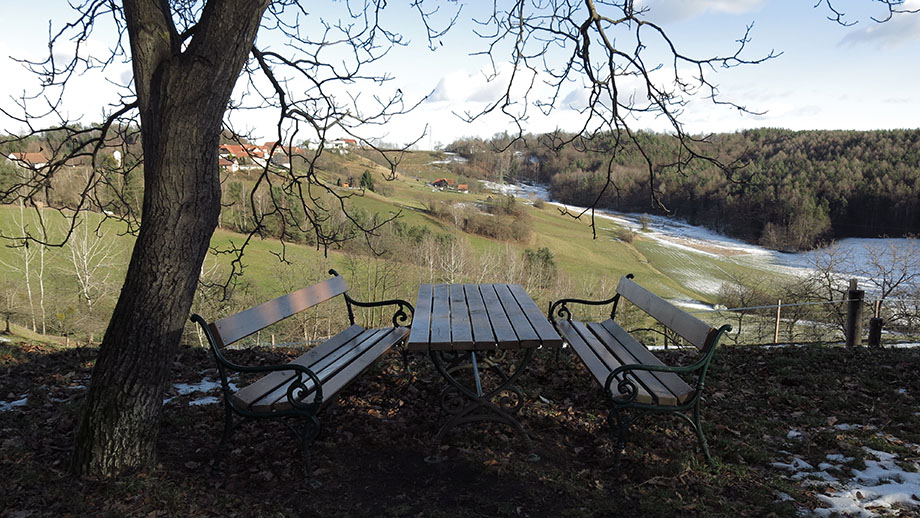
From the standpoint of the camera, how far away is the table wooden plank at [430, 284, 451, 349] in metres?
A: 3.13

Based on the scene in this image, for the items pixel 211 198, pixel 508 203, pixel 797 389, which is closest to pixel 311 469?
pixel 211 198

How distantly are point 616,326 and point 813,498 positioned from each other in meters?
2.08

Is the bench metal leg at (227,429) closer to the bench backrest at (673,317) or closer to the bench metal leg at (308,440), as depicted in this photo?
the bench metal leg at (308,440)

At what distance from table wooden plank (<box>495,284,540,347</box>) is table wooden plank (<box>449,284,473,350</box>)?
298 mm

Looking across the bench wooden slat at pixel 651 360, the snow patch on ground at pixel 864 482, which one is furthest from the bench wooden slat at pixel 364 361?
the snow patch on ground at pixel 864 482

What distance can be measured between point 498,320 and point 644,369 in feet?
3.48

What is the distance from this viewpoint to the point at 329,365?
3.81 metres

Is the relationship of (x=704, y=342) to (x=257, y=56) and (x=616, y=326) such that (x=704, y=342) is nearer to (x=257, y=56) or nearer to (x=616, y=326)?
(x=616, y=326)

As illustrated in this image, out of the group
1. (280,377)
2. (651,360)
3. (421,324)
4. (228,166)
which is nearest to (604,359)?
(651,360)

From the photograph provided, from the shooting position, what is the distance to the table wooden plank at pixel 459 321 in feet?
10.3

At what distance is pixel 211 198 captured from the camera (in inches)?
123

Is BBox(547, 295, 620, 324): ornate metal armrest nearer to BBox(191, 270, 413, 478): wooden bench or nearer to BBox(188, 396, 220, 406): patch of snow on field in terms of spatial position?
BBox(191, 270, 413, 478): wooden bench

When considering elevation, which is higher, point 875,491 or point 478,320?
point 478,320

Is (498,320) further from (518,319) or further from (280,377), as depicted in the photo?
(280,377)
